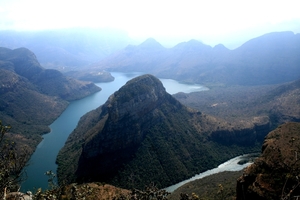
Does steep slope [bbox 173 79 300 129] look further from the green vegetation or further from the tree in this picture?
the tree

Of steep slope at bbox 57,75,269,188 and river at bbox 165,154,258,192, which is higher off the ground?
steep slope at bbox 57,75,269,188

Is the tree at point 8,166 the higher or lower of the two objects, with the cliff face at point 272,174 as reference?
higher

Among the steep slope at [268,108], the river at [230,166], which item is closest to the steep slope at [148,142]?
the river at [230,166]

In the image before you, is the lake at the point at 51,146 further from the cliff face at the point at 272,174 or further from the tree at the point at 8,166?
the cliff face at the point at 272,174

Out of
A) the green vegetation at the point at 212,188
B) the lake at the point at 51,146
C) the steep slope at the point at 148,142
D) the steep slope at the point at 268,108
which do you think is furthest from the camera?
the steep slope at the point at 268,108

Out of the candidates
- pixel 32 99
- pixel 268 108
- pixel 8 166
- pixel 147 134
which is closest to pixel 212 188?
pixel 147 134

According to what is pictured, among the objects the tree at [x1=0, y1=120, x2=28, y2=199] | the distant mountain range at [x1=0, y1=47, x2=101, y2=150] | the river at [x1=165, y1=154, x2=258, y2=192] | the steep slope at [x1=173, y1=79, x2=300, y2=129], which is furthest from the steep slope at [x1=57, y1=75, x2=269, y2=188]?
the tree at [x1=0, y1=120, x2=28, y2=199]

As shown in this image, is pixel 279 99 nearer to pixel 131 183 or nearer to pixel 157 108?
pixel 157 108
